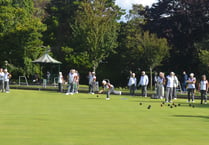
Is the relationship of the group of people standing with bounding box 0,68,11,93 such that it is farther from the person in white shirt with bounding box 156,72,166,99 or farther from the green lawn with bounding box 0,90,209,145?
the green lawn with bounding box 0,90,209,145

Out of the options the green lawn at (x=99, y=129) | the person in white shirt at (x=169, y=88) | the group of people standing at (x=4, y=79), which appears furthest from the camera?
the group of people standing at (x=4, y=79)

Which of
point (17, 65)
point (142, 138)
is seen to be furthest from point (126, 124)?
point (17, 65)

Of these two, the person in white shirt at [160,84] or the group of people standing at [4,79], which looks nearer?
the person in white shirt at [160,84]

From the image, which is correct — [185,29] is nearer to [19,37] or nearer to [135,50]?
[135,50]

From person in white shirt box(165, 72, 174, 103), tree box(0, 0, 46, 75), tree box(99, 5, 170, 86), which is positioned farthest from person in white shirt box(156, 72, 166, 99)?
tree box(0, 0, 46, 75)

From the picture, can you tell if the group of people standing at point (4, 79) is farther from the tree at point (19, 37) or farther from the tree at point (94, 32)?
the tree at point (19, 37)

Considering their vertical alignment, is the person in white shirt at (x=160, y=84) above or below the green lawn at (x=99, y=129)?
above

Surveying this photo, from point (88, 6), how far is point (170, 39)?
33.5 feet

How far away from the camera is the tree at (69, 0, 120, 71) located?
5516 centimetres

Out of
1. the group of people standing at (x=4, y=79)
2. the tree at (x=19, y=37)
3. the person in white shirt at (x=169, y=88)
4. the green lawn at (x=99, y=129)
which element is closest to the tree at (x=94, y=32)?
the tree at (x=19, y=37)

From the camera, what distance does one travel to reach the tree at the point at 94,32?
181ft

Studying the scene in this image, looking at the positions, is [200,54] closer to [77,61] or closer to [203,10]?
[203,10]

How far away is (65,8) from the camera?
64.1 meters

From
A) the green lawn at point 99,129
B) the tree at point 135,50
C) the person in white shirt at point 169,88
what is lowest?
the green lawn at point 99,129
